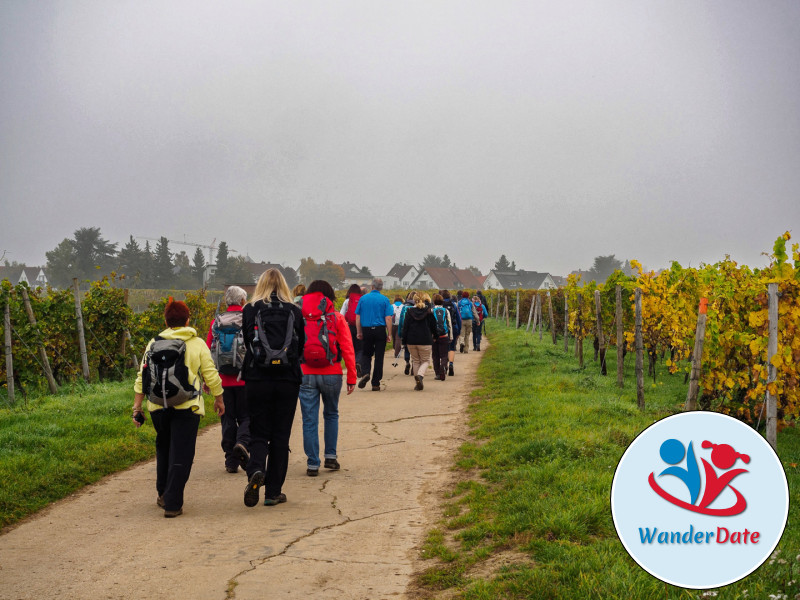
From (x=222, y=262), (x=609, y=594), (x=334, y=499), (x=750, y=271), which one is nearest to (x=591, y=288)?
(x=750, y=271)

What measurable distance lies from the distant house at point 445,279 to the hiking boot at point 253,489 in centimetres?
12704

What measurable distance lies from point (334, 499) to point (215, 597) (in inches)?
96.3

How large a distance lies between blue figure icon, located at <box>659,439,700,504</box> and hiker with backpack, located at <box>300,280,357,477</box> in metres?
4.73

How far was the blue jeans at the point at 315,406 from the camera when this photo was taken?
25.3 ft

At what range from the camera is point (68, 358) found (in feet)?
49.8

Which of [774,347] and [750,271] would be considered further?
[750,271]

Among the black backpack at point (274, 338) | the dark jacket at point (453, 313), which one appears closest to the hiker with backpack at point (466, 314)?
the dark jacket at point (453, 313)

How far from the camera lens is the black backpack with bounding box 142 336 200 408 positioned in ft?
20.8

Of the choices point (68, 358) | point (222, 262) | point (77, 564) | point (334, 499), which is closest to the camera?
point (77, 564)

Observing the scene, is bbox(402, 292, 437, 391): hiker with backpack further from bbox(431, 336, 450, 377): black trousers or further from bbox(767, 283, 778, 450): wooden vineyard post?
bbox(767, 283, 778, 450): wooden vineyard post


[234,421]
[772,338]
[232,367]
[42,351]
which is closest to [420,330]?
[42,351]

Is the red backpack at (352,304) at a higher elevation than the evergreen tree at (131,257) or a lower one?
lower

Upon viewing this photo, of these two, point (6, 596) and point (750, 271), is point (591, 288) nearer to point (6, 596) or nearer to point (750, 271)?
point (750, 271)

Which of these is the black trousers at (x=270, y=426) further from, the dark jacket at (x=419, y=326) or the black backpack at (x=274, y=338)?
the dark jacket at (x=419, y=326)
